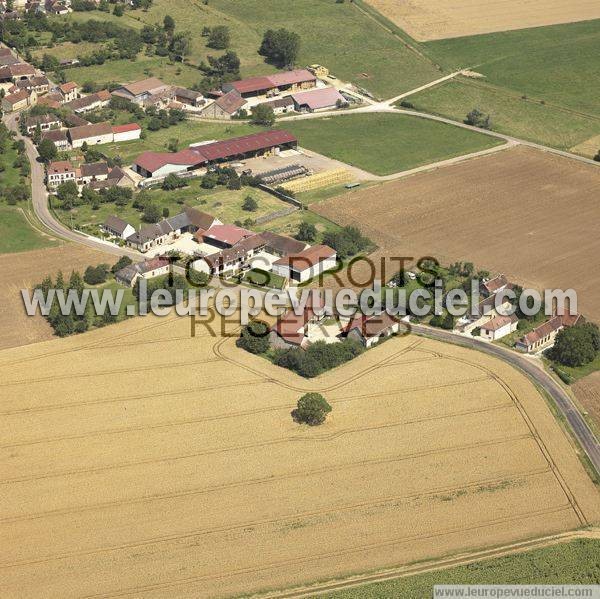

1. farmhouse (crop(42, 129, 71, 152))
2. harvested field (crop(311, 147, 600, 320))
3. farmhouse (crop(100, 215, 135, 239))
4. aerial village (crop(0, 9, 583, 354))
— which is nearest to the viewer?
aerial village (crop(0, 9, 583, 354))

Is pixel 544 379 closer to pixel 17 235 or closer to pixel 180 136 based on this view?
pixel 17 235

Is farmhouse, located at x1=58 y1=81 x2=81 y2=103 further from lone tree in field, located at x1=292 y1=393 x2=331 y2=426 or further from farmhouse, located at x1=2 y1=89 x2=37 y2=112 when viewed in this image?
lone tree in field, located at x1=292 y1=393 x2=331 y2=426

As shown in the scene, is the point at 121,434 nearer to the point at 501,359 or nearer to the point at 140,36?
the point at 501,359

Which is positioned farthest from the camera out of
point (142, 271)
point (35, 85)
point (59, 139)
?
point (35, 85)

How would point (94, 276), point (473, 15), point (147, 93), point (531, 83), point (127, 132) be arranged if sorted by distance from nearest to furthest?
point (94, 276) < point (127, 132) < point (147, 93) < point (531, 83) < point (473, 15)

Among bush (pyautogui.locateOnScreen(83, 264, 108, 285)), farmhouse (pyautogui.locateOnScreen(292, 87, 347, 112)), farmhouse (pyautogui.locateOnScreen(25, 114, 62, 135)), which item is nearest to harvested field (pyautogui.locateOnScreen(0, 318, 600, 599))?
bush (pyautogui.locateOnScreen(83, 264, 108, 285))

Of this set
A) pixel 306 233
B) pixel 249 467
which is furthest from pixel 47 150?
pixel 249 467

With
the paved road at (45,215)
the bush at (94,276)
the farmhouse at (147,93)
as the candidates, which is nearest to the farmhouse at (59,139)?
the paved road at (45,215)

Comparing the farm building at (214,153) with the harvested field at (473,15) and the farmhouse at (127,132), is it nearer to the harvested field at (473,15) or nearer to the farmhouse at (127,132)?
the farmhouse at (127,132)
